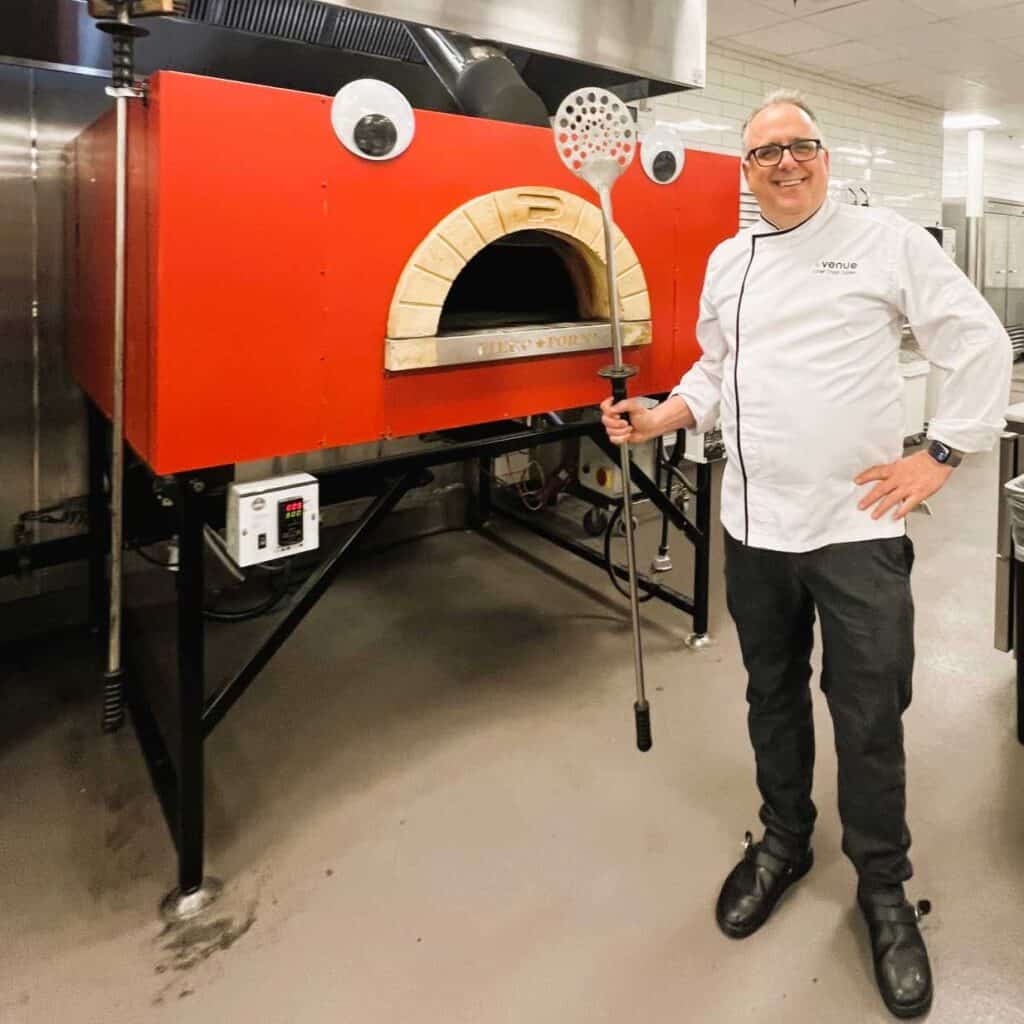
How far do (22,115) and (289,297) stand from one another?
1747mm

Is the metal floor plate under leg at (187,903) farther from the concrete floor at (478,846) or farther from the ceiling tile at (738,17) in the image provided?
the ceiling tile at (738,17)

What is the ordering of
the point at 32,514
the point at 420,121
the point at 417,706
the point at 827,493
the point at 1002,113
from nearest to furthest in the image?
the point at 827,493 → the point at 420,121 → the point at 417,706 → the point at 32,514 → the point at 1002,113

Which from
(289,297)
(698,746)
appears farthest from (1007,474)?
(289,297)

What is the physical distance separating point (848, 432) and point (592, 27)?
1802 millimetres

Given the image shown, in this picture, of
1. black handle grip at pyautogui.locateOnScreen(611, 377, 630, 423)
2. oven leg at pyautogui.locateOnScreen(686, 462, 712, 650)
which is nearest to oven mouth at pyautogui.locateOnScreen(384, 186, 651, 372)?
black handle grip at pyautogui.locateOnScreen(611, 377, 630, 423)

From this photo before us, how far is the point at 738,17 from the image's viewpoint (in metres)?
4.63

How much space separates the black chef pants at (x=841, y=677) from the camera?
139 cm

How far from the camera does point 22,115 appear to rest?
2588mm

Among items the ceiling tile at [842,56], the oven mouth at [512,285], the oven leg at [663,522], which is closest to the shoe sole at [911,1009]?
the oven mouth at [512,285]

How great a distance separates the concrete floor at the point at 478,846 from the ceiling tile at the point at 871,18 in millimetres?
3620

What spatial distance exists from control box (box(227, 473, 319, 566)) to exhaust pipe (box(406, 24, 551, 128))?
3.87 ft

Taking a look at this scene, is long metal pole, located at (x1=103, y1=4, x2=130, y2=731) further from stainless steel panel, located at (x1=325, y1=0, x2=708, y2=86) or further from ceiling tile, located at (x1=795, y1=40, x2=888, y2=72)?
ceiling tile, located at (x1=795, y1=40, x2=888, y2=72)

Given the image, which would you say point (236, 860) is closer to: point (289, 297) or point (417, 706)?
point (417, 706)

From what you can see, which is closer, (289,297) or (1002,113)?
(289,297)
